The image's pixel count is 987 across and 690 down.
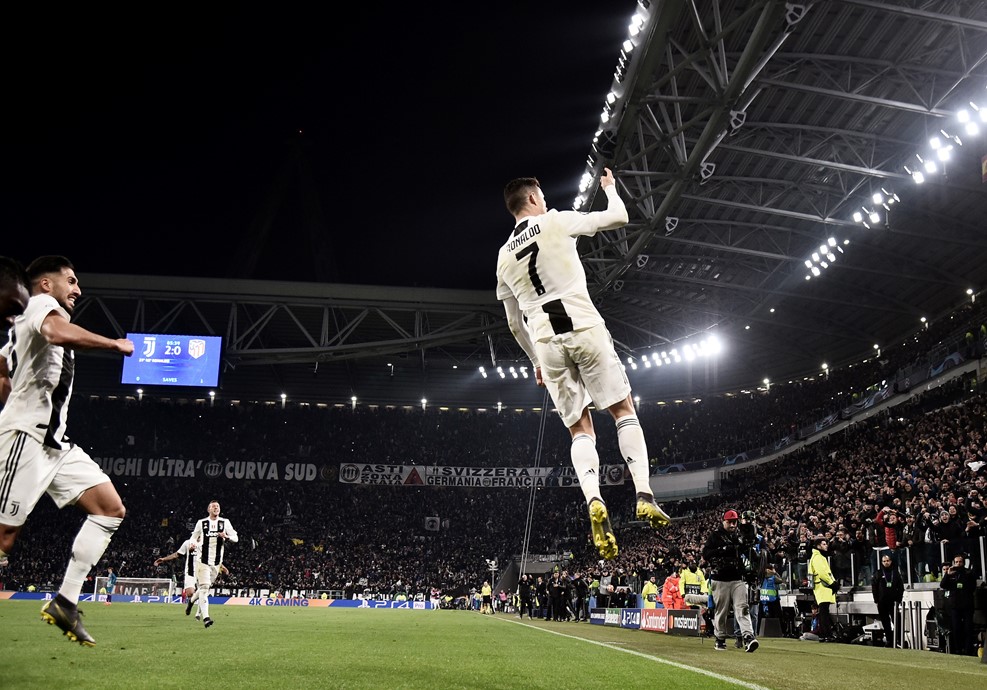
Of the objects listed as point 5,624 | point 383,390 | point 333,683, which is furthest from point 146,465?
point 333,683

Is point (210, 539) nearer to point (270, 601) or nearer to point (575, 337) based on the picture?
point (575, 337)

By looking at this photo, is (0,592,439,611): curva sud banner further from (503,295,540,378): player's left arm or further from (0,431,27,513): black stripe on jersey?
(503,295,540,378): player's left arm

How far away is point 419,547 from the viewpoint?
47.7 m

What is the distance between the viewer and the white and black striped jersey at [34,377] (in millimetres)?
5523

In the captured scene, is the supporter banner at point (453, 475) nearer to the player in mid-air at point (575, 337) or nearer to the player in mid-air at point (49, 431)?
the player in mid-air at point (575, 337)

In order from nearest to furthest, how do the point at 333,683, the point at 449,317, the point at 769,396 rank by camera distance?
the point at 333,683 < the point at 449,317 < the point at 769,396

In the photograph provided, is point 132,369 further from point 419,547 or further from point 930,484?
point 930,484

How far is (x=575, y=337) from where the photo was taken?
18.5 ft

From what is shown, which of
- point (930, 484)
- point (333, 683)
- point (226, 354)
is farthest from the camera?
point (226, 354)

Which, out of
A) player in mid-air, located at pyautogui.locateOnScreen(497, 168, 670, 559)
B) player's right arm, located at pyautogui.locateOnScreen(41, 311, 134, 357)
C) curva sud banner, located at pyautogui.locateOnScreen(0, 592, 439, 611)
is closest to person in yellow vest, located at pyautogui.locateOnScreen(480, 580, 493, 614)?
curva sud banner, located at pyautogui.locateOnScreen(0, 592, 439, 611)

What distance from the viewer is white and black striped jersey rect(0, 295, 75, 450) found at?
552 centimetres

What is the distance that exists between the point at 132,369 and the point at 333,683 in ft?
91.2

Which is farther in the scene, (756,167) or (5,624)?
(756,167)

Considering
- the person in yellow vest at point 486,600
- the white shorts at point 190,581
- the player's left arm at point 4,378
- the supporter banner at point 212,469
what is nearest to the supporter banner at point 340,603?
the person in yellow vest at point 486,600
